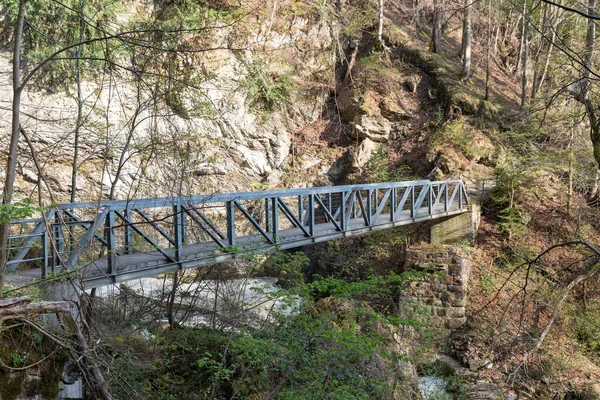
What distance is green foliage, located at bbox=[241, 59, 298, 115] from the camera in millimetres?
15330

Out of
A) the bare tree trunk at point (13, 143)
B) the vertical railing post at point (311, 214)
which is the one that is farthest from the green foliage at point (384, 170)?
the bare tree trunk at point (13, 143)

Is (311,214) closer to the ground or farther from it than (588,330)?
farther from it

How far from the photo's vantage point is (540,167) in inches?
496

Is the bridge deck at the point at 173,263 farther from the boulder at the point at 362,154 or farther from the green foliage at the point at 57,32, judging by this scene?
the boulder at the point at 362,154

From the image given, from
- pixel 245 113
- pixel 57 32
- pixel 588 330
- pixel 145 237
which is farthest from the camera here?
pixel 245 113

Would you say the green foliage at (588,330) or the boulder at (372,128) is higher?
the boulder at (372,128)

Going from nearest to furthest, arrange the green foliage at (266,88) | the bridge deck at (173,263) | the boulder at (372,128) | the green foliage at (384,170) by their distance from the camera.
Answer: the bridge deck at (173,263) → the green foliage at (266,88) → the green foliage at (384,170) → the boulder at (372,128)

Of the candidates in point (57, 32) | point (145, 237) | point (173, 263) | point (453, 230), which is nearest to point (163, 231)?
point (173, 263)

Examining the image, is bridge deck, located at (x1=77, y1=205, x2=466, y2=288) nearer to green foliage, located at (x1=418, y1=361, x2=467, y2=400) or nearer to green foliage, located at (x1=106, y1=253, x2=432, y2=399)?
green foliage, located at (x1=106, y1=253, x2=432, y2=399)

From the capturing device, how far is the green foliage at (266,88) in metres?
15.3

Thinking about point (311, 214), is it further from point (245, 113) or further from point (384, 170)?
point (245, 113)

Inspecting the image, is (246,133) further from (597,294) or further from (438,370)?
(597,294)

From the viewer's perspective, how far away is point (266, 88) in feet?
52.3

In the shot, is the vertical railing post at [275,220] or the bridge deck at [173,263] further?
the vertical railing post at [275,220]
